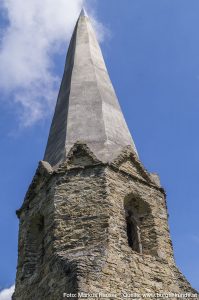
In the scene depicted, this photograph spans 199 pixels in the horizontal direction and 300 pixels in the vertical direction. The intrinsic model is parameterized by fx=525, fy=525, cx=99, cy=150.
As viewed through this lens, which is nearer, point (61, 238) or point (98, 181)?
point (61, 238)

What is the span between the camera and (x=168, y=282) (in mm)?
11273

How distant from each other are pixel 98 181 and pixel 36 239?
7.03ft

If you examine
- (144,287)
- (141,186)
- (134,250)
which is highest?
(141,186)

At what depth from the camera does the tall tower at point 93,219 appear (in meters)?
10.5

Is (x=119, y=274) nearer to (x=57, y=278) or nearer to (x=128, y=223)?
(x=57, y=278)

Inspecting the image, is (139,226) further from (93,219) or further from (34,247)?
(34,247)

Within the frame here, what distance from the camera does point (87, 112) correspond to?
15.4 metres

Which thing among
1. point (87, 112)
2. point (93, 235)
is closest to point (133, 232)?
point (93, 235)

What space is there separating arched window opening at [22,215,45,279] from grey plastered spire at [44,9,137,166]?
1.76 meters

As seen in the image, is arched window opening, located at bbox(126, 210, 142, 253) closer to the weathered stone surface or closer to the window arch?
the window arch

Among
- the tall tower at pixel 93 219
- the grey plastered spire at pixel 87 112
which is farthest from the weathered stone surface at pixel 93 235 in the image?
the grey plastered spire at pixel 87 112

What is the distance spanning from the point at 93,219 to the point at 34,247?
1940mm

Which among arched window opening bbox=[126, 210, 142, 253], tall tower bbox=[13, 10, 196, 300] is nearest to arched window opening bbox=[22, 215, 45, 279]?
tall tower bbox=[13, 10, 196, 300]

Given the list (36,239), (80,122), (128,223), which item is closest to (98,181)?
(128,223)
